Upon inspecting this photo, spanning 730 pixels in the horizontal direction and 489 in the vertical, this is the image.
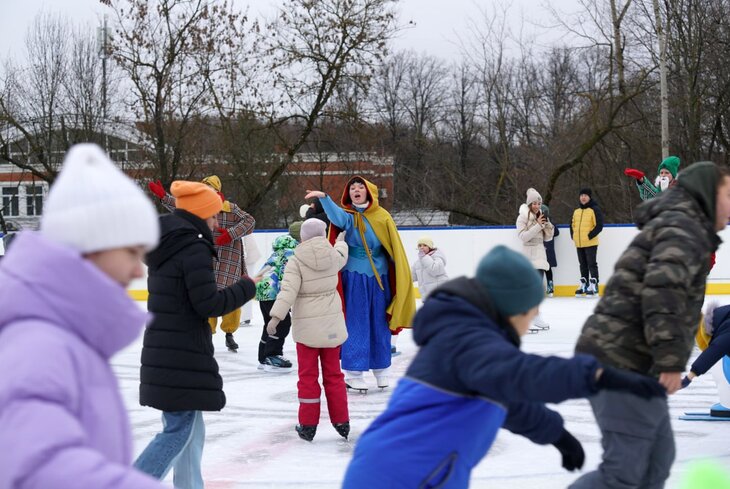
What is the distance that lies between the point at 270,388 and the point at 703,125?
63.7ft

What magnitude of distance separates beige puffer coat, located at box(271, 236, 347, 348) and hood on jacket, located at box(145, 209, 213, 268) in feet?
6.02

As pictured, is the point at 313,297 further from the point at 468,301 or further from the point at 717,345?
the point at 468,301

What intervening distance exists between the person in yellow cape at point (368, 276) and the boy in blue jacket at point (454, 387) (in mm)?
4521

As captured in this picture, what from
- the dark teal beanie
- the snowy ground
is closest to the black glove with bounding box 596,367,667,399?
the dark teal beanie

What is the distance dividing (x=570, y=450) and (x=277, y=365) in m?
6.05

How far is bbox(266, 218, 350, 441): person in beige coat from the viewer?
5.67 m

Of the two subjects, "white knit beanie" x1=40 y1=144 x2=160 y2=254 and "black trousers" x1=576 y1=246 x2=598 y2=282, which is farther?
"black trousers" x1=576 y1=246 x2=598 y2=282

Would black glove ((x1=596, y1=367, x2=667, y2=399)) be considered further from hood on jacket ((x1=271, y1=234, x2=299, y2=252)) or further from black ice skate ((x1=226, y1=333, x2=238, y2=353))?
black ice skate ((x1=226, y1=333, x2=238, y2=353))

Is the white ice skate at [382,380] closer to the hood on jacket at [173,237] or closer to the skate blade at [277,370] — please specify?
the skate blade at [277,370]

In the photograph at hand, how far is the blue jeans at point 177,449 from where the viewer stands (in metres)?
3.85

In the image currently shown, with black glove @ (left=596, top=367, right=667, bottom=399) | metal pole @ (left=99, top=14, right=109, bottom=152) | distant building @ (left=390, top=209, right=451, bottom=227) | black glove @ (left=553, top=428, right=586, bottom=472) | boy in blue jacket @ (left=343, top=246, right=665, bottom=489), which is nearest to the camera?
black glove @ (left=596, top=367, right=667, bottom=399)

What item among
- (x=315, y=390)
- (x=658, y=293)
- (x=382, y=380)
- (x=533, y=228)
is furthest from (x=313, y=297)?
(x=533, y=228)

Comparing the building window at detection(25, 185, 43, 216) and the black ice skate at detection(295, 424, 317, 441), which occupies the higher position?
the building window at detection(25, 185, 43, 216)

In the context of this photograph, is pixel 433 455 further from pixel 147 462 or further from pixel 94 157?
pixel 147 462
